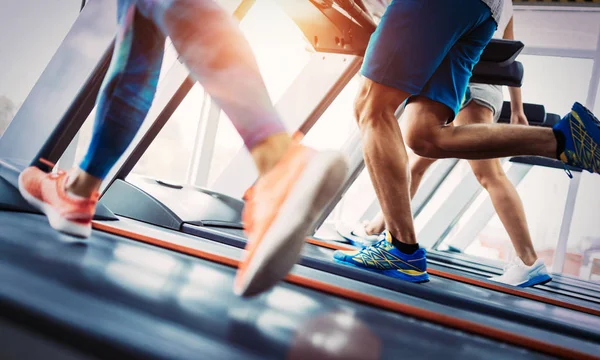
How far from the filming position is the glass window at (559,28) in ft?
19.0

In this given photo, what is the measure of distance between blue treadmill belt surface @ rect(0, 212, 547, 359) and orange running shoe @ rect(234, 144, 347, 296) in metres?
0.08

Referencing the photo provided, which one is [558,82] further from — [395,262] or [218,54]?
[218,54]

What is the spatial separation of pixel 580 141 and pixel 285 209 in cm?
108

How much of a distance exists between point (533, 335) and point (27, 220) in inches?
53.6

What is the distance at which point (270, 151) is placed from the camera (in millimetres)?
824

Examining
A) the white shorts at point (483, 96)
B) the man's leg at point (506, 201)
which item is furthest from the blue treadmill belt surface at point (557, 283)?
the white shorts at point (483, 96)

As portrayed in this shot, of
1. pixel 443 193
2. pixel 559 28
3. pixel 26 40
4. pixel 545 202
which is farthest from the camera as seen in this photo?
pixel 443 193

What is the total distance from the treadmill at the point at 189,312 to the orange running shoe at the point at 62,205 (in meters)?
0.04

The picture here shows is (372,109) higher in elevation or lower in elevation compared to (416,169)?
lower

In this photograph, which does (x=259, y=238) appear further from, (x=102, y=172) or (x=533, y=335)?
(x=533, y=335)

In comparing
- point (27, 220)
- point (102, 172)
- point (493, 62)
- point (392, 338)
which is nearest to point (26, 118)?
point (27, 220)

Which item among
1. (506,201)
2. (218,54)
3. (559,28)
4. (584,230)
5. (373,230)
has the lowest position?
(218,54)

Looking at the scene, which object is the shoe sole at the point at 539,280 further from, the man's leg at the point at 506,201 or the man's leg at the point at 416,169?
the man's leg at the point at 416,169

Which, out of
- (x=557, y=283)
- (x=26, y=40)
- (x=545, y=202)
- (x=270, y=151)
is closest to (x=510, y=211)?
(x=557, y=283)
